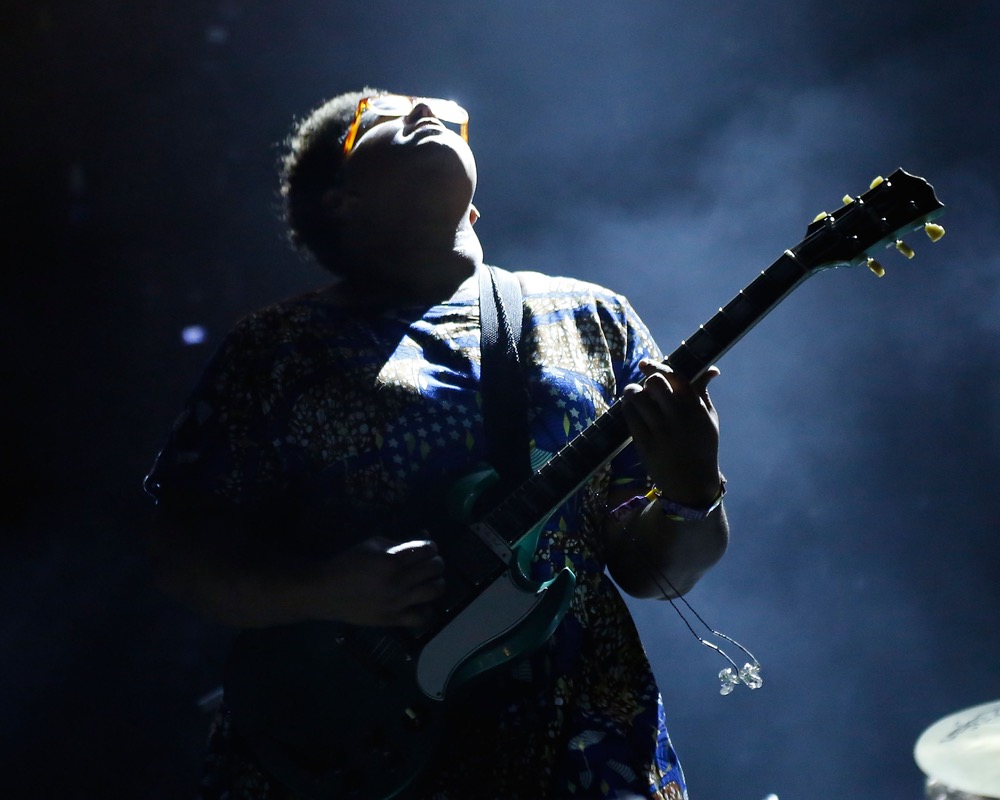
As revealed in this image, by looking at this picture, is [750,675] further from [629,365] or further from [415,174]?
[415,174]

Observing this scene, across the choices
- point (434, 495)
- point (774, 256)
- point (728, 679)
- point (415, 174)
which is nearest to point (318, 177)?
point (415, 174)

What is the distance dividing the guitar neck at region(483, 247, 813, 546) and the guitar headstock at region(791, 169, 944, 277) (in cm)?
2

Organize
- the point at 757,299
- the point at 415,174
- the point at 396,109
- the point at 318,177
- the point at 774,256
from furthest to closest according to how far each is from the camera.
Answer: the point at 774,256, the point at 318,177, the point at 396,109, the point at 415,174, the point at 757,299

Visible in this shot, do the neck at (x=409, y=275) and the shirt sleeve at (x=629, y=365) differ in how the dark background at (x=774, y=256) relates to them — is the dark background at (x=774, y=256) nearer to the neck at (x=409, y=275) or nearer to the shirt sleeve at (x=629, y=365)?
the neck at (x=409, y=275)

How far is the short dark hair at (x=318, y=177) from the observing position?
6.45 feet

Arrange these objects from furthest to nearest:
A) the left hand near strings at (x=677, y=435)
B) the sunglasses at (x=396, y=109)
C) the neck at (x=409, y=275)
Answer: the sunglasses at (x=396, y=109), the neck at (x=409, y=275), the left hand near strings at (x=677, y=435)

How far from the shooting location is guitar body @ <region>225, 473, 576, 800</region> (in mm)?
1265

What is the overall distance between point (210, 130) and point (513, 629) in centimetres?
228

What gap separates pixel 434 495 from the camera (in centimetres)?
138

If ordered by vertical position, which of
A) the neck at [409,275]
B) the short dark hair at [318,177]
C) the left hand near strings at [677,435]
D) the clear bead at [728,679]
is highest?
the short dark hair at [318,177]

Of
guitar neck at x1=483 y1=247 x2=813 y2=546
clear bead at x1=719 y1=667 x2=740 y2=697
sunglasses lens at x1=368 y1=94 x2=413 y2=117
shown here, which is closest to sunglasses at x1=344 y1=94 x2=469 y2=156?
sunglasses lens at x1=368 y1=94 x2=413 y2=117

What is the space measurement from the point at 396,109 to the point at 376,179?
0.19 meters

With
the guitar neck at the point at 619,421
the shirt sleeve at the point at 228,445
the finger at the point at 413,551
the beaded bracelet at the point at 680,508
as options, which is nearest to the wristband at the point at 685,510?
the beaded bracelet at the point at 680,508

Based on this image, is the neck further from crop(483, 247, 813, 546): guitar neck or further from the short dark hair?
crop(483, 247, 813, 546): guitar neck
